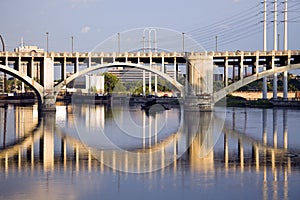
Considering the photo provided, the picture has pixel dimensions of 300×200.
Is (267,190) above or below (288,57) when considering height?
below

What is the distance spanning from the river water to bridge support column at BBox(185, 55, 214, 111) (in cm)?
2451

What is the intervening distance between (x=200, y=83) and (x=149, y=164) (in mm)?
39501

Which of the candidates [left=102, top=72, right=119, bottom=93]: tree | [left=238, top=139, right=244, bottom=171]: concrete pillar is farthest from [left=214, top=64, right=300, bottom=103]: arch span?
[left=102, top=72, right=119, bottom=93]: tree

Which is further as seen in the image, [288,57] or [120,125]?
[288,57]

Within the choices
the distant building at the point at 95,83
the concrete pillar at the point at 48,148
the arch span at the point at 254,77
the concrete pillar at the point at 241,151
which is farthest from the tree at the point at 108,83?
the concrete pillar at the point at 241,151

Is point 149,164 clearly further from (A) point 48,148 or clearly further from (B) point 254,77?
(B) point 254,77

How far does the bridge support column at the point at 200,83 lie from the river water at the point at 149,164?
2451cm

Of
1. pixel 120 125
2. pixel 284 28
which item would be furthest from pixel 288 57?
pixel 120 125

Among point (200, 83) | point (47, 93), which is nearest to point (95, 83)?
point (47, 93)

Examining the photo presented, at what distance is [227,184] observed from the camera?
55.2 feet

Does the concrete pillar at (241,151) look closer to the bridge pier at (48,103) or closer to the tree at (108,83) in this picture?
the bridge pier at (48,103)

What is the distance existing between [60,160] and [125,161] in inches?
101

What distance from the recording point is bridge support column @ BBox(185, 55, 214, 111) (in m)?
59.3

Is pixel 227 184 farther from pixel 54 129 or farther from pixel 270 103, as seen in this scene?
pixel 270 103
